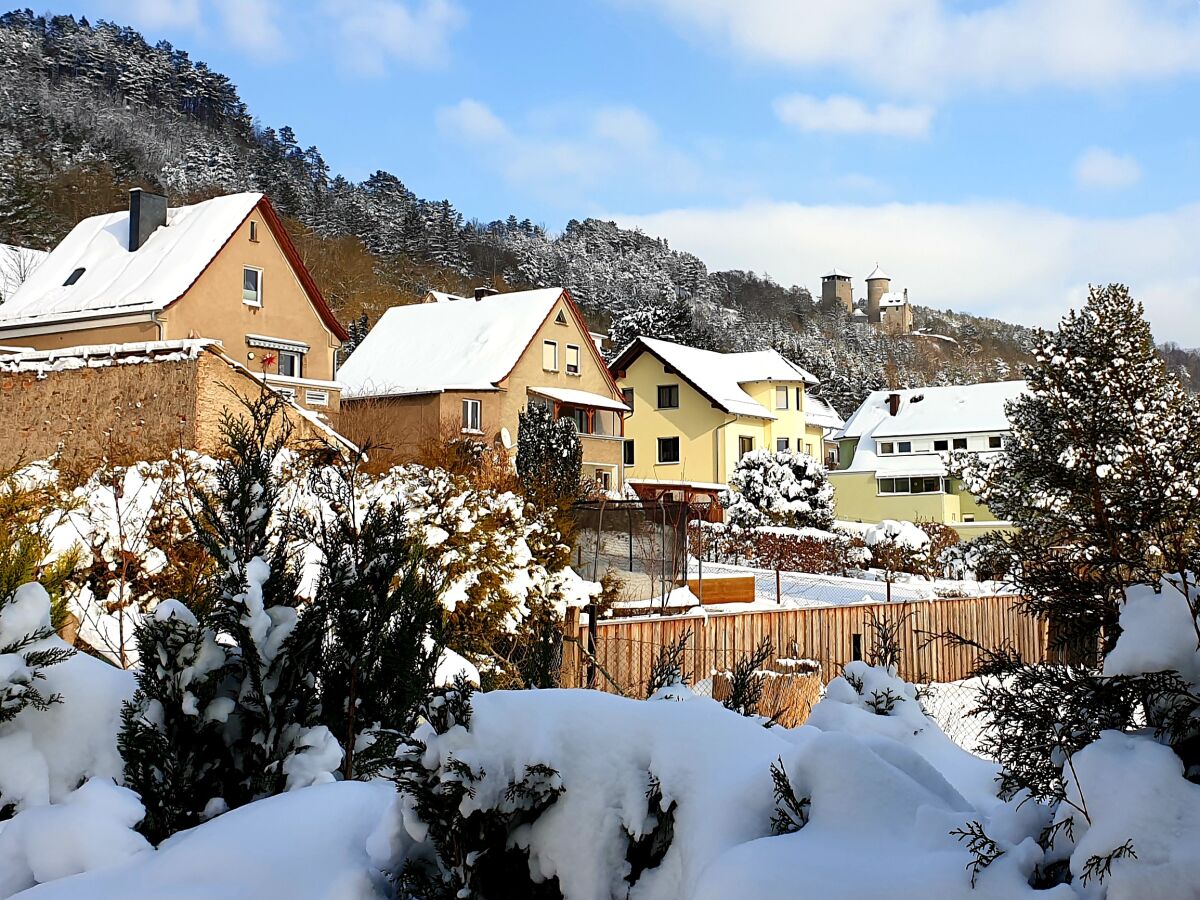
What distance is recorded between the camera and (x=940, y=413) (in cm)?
5534

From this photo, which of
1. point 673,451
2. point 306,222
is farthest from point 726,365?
point 306,222

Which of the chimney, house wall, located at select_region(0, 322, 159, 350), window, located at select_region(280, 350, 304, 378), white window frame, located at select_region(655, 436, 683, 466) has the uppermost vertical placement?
the chimney

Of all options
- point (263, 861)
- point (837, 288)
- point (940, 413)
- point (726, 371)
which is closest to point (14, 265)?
point (726, 371)

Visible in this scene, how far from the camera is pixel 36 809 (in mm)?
3740

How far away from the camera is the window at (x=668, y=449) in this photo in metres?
48.3

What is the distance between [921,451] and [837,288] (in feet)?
307

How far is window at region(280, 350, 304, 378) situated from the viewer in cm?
3050

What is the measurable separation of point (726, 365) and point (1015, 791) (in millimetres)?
50108

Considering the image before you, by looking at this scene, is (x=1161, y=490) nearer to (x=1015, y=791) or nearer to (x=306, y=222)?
(x=1015, y=791)

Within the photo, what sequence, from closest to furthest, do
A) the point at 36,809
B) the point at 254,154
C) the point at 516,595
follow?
1. the point at 36,809
2. the point at 516,595
3. the point at 254,154

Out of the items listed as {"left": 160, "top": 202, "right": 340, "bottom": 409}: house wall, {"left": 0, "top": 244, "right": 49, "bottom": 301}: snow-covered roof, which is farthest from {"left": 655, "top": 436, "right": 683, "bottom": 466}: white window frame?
{"left": 0, "top": 244, "right": 49, "bottom": 301}: snow-covered roof

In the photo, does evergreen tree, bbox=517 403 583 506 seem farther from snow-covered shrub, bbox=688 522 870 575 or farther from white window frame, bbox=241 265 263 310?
white window frame, bbox=241 265 263 310

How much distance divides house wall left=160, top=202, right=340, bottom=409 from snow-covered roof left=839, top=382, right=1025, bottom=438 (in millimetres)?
33813

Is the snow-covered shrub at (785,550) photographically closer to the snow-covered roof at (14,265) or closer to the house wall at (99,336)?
the house wall at (99,336)
